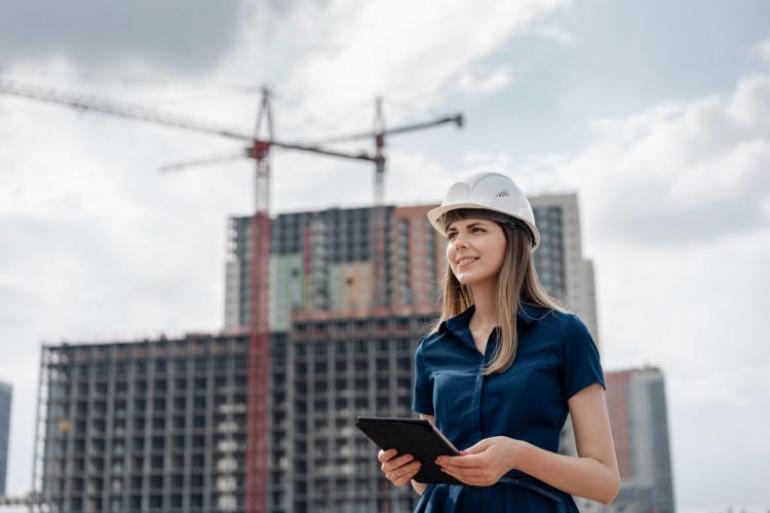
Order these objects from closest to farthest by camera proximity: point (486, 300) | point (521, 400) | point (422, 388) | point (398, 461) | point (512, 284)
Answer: point (398, 461)
point (521, 400)
point (512, 284)
point (486, 300)
point (422, 388)

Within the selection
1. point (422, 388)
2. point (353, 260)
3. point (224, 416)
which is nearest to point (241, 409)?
point (224, 416)

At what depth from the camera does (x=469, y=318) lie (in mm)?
4324

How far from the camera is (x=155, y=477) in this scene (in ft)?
416

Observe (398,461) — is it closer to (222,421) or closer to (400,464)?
(400,464)

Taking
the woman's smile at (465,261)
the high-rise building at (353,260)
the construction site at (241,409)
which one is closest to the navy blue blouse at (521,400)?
the woman's smile at (465,261)

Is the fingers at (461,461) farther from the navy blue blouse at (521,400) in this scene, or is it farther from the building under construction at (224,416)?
the building under construction at (224,416)

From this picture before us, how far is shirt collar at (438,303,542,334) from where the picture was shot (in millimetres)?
4027

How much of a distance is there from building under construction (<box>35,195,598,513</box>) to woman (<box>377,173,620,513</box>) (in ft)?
380

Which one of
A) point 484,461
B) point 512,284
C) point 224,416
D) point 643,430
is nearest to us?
point 484,461

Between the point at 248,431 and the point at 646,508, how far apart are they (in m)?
88.4

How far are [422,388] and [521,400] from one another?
0.64 metres

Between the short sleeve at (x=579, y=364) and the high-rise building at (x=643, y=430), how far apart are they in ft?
639

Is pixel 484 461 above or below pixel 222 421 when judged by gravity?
below

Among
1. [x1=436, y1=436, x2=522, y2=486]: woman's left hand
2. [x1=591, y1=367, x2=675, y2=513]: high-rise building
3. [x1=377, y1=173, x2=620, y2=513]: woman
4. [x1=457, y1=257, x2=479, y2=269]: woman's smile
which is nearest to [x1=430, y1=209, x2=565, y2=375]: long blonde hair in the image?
[x1=377, y1=173, x2=620, y2=513]: woman
